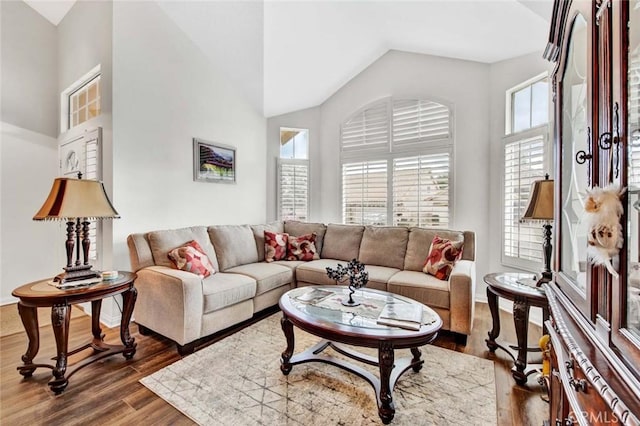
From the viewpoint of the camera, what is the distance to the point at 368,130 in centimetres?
463

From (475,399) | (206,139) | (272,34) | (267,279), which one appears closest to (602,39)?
(475,399)

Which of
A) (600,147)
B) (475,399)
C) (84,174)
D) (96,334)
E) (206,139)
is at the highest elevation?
(206,139)

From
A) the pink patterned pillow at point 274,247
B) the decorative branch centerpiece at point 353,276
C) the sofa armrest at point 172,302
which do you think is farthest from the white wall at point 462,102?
the sofa armrest at point 172,302

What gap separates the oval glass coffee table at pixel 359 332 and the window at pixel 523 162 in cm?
185

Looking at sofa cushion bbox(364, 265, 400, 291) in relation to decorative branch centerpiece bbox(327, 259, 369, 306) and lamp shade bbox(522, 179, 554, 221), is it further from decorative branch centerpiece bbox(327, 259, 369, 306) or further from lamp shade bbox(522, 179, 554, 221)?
lamp shade bbox(522, 179, 554, 221)

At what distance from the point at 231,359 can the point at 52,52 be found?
468cm

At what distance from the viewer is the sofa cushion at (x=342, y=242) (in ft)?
12.9

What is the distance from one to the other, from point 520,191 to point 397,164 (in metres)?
1.59

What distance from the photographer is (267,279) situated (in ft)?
10.5

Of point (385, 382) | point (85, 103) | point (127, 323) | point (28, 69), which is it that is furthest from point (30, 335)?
point (28, 69)

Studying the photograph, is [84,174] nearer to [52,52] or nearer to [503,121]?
[52,52]

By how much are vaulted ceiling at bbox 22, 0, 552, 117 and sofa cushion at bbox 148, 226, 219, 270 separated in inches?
90.7

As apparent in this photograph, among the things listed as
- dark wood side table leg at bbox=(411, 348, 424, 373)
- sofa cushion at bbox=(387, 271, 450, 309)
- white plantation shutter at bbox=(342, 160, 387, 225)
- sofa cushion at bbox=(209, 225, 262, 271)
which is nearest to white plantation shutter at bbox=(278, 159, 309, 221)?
white plantation shutter at bbox=(342, 160, 387, 225)

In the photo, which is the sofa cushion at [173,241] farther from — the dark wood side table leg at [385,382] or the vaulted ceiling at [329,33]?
the vaulted ceiling at [329,33]
